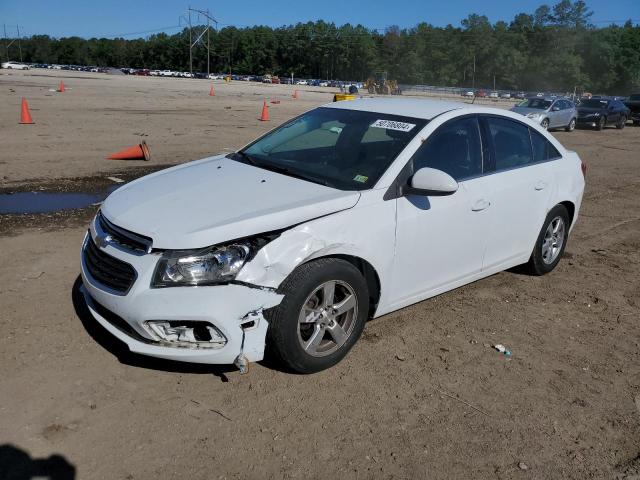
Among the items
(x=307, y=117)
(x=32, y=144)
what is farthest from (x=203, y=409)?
(x=32, y=144)

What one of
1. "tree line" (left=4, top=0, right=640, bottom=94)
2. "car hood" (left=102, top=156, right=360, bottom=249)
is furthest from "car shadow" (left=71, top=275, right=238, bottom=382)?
"tree line" (left=4, top=0, right=640, bottom=94)

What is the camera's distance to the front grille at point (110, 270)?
326cm

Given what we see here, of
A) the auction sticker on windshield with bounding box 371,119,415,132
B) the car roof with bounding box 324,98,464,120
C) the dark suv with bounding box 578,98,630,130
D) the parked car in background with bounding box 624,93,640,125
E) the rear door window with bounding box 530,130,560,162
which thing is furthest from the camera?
the parked car in background with bounding box 624,93,640,125

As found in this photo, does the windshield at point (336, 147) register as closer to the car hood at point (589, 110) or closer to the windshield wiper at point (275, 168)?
the windshield wiper at point (275, 168)

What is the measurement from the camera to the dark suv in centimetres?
2675

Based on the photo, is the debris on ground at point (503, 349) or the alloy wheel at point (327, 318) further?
the debris on ground at point (503, 349)

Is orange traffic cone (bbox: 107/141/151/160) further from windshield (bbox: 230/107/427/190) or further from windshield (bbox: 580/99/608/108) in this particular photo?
windshield (bbox: 580/99/608/108)

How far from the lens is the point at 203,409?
3.26m

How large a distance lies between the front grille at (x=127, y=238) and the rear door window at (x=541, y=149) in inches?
142

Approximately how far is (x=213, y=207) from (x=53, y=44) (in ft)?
618

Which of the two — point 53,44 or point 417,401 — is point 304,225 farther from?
point 53,44

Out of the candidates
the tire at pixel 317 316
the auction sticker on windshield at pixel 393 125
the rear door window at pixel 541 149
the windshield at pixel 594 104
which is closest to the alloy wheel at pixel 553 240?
the rear door window at pixel 541 149

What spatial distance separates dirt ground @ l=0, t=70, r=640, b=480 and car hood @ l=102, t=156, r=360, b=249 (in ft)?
3.13

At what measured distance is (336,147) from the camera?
173 inches
